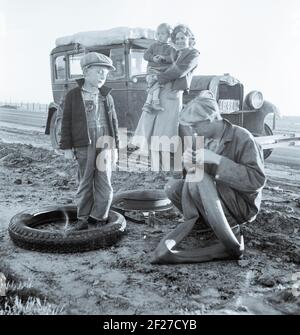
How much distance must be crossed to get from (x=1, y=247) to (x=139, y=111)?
499 centimetres

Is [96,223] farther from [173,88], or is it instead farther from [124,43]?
[124,43]

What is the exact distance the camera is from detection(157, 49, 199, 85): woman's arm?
17.6ft

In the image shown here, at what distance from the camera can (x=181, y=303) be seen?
2.76 meters

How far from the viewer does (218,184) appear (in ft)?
11.1

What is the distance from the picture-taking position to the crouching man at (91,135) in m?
→ 3.87

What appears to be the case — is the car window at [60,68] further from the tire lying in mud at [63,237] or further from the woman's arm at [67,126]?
the tire lying in mud at [63,237]

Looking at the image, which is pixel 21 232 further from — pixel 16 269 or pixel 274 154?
pixel 274 154

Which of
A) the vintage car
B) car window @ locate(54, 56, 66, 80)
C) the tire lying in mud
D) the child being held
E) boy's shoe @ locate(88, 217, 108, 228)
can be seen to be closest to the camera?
the tire lying in mud

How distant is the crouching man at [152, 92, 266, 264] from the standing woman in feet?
6.72

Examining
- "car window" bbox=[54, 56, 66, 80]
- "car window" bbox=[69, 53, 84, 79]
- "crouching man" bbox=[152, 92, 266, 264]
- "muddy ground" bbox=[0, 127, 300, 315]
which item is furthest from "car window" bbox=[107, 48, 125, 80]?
"crouching man" bbox=[152, 92, 266, 264]

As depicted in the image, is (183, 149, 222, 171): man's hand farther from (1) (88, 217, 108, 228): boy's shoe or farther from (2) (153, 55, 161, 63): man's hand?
(2) (153, 55, 161, 63): man's hand

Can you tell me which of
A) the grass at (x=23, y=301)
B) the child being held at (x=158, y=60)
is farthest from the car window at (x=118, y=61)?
the grass at (x=23, y=301)
